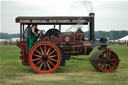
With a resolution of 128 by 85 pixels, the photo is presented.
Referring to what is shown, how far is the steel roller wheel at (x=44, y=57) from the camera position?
30.0 feet

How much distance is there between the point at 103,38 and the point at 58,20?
6.27 ft

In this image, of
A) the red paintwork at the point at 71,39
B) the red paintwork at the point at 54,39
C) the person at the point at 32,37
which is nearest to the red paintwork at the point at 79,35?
the red paintwork at the point at 71,39

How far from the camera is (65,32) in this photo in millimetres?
9711

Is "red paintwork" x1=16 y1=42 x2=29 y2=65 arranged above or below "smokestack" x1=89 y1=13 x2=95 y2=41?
below

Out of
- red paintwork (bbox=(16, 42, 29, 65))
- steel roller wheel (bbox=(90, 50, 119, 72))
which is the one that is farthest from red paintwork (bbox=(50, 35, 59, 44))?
steel roller wheel (bbox=(90, 50, 119, 72))

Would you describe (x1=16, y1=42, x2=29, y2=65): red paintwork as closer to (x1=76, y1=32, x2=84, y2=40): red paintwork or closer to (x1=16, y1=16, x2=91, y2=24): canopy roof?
(x1=16, y1=16, x2=91, y2=24): canopy roof

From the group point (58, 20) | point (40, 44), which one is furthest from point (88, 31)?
point (40, 44)

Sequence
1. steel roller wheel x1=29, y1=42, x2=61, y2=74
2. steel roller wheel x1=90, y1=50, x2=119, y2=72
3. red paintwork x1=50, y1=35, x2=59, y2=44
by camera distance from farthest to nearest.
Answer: red paintwork x1=50, y1=35, x2=59, y2=44
steel roller wheel x1=90, y1=50, x2=119, y2=72
steel roller wheel x1=29, y1=42, x2=61, y2=74

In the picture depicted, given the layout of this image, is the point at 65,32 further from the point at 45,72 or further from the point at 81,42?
the point at 45,72

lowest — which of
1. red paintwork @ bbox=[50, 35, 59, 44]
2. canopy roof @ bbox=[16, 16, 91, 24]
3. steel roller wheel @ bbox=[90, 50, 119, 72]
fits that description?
steel roller wheel @ bbox=[90, 50, 119, 72]

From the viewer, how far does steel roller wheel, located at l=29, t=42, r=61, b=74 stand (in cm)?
914

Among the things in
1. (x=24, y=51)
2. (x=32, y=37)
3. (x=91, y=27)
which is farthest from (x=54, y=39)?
(x=91, y=27)

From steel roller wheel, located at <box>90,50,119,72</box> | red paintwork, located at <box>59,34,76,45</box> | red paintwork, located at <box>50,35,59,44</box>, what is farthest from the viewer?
red paintwork, located at <box>50,35,59,44</box>

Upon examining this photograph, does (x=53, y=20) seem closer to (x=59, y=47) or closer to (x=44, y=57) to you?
(x=59, y=47)
